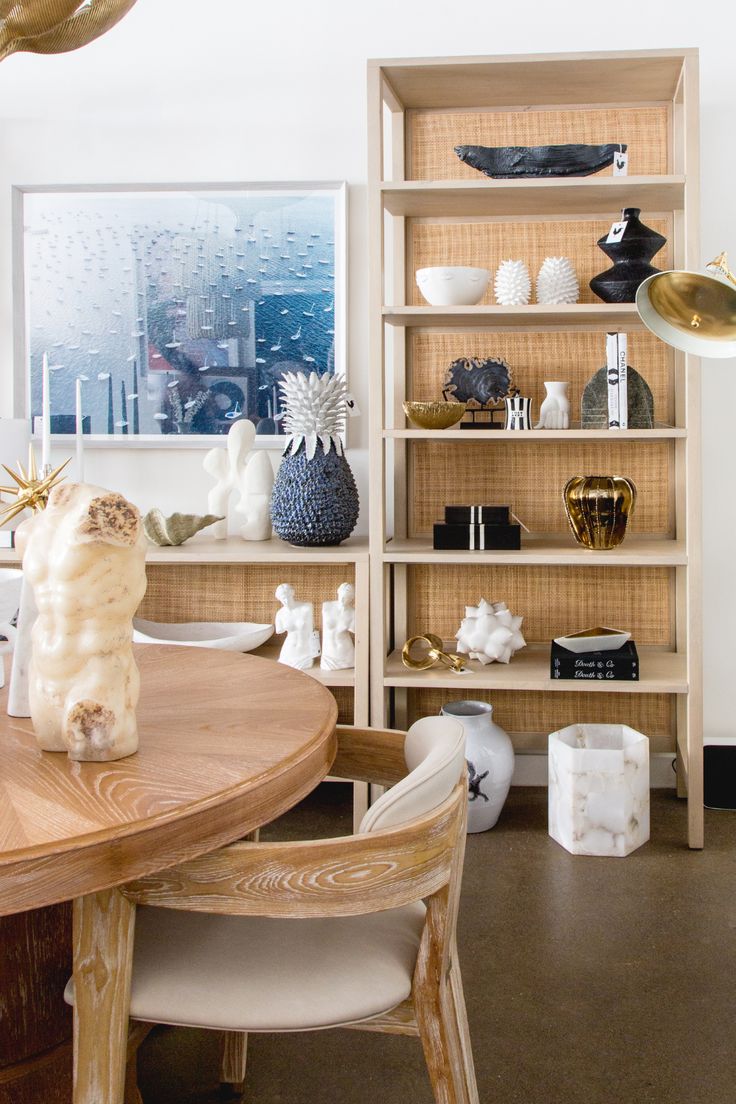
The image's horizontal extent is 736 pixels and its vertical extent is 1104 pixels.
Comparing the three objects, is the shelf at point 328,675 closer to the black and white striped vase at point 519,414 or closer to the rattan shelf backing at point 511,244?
the black and white striped vase at point 519,414

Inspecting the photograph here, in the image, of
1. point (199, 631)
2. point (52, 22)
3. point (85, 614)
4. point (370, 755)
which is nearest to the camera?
point (85, 614)

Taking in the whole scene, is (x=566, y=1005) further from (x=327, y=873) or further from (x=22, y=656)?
(x=22, y=656)

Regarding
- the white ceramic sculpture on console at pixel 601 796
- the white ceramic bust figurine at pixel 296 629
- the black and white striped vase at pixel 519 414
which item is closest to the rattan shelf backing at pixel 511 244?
the black and white striped vase at pixel 519 414

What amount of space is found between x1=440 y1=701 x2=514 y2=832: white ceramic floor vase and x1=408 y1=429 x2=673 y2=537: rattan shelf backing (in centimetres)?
71

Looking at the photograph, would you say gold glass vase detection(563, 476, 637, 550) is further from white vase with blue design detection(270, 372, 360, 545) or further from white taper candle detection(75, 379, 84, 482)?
white taper candle detection(75, 379, 84, 482)

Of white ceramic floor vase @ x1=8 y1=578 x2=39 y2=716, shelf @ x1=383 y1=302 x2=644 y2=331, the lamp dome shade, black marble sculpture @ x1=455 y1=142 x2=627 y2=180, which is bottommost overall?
white ceramic floor vase @ x1=8 y1=578 x2=39 y2=716

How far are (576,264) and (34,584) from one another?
2.36m

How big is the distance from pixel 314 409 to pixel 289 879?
194cm

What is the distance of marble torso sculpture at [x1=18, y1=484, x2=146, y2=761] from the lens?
121 centimetres

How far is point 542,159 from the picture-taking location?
9.10 ft

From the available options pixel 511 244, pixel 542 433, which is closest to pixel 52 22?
pixel 542 433

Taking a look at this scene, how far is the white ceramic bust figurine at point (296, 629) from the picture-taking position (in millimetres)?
2902

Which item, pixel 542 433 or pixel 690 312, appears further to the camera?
pixel 542 433

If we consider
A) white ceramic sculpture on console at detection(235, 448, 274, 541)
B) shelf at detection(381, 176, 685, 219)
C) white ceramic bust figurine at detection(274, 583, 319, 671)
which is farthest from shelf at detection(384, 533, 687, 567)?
shelf at detection(381, 176, 685, 219)
